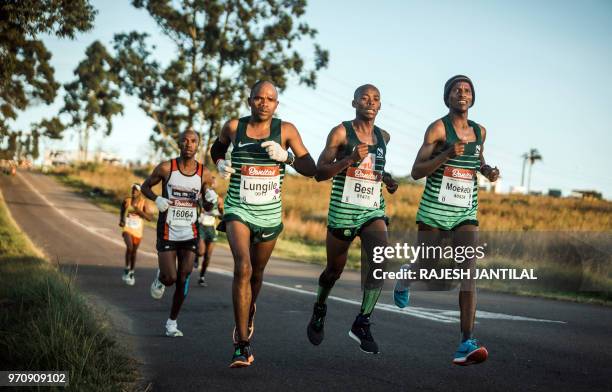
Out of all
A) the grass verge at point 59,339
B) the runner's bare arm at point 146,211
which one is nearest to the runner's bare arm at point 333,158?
the grass verge at point 59,339

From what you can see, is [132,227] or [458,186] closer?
[458,186]

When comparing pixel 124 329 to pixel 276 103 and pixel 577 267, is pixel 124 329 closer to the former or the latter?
pixel 276 103

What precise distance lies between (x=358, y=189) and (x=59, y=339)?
3.24 m

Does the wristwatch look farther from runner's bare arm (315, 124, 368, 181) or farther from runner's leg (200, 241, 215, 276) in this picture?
runner's leg (200, 241, 215, 276)

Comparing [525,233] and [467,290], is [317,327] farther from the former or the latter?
[525,233]

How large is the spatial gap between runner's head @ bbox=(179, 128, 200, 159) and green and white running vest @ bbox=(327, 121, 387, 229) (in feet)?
8.38

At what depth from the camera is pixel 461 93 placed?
634 centimetres

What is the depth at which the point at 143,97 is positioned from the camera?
38281 millimetres

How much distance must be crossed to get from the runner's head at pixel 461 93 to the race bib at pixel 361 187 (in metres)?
0.98

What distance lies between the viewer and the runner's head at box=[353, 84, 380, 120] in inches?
254

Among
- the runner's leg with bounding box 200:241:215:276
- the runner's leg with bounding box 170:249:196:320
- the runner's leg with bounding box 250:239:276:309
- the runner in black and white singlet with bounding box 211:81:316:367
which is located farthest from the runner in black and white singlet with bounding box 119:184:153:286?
the runner in black and white singlet with bounding box 211:81:316:367

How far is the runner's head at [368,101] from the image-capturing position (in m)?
6.45

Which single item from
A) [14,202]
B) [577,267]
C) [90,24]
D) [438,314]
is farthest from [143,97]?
[438,314]

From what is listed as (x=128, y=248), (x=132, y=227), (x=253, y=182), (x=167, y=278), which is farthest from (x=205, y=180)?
(x=132, y=227)
